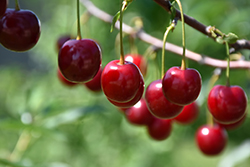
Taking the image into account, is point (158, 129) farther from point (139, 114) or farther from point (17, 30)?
point (17, 30)

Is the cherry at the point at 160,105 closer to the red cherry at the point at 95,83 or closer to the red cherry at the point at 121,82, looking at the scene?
the red cherry at the point at 121,82

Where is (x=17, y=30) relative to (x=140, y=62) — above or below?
below

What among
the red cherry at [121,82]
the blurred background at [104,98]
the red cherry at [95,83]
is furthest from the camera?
the blurred background at [104,98]

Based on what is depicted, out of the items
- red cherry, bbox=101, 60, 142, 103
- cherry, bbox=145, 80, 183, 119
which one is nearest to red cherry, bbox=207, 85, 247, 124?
cherry, bbox=145, 80, 183, 119

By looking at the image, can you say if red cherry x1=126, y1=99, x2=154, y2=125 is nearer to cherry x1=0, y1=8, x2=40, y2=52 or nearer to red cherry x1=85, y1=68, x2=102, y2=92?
red cherry x1=85, y1=68, x2=102, y2=92

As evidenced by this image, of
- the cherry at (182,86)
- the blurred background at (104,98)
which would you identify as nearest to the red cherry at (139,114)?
the cherry at (182,86)

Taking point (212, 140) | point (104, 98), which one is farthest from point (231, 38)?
point (104, 98)
